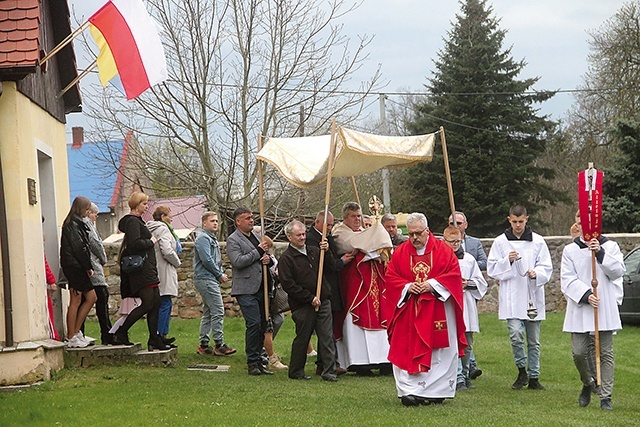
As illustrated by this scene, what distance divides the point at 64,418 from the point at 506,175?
31167 millimetres

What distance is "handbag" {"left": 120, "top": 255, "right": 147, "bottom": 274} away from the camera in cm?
1224

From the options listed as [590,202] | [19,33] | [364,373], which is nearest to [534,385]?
[364,373]

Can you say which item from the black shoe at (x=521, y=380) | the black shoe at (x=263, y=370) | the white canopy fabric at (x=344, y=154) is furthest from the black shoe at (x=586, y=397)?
the black shoe at (x=263, y=370)

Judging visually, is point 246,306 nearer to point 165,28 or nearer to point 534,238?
point 534,238

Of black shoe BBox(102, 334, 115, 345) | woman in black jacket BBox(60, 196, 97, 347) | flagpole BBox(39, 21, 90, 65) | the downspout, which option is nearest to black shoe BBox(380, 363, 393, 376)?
black shoe BBox(102, 334, 115, 345)

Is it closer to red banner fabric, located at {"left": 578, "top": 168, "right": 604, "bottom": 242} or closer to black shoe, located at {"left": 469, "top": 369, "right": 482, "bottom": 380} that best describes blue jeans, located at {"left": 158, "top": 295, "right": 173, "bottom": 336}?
black shoe, located at {"left": 469, "top": 369, "right": 482, "bottom": 380}

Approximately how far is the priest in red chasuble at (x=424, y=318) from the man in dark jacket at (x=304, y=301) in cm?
175

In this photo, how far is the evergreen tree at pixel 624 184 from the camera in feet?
97.4

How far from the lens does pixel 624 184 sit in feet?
99.4

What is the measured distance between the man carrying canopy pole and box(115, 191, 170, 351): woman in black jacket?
4907 millimetres

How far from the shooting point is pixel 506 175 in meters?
38.4

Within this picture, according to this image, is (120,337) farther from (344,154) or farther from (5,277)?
(344,154)

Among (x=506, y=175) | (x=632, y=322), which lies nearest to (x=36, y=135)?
(x=632, y=322)

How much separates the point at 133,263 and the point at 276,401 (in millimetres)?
A: 3182
